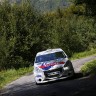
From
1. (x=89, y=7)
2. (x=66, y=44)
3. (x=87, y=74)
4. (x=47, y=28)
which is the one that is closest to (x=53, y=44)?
(x=66, y=44)

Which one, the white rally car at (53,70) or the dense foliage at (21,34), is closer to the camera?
the white rally car at (53,70)

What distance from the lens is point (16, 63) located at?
39.2 metres

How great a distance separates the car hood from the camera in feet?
59.8

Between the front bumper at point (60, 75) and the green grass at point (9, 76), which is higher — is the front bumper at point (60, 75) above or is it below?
above

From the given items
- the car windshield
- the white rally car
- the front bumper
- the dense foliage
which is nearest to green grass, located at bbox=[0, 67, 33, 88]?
the car windshield

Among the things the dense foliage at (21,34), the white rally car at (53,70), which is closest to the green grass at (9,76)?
the white rally car at (53,70)

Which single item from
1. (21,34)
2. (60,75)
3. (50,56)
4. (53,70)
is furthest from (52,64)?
(21,34)

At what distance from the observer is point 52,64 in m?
18.5

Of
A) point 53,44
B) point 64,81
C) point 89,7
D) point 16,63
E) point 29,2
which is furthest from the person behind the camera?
point 53,44

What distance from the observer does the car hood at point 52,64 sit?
18.2m

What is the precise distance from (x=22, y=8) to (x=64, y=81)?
2449 centimetres

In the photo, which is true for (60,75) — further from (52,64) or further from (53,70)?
(52,64)

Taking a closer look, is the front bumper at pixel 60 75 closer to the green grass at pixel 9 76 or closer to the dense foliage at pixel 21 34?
the green grass at pixel 9 76

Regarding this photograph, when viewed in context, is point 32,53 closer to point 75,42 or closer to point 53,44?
point 53,44
